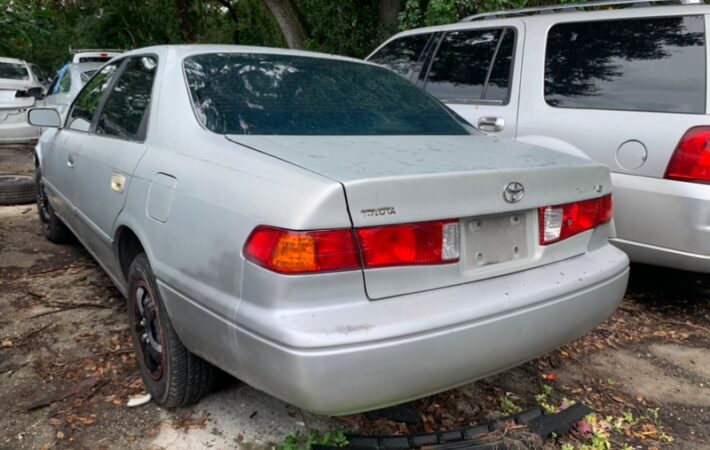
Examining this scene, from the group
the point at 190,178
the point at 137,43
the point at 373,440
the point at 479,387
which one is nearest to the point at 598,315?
the point at 479,387

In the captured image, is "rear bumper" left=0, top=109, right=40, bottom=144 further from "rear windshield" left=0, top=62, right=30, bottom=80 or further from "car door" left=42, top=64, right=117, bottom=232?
"car door" left=42, top=64, right=117, bottom=232

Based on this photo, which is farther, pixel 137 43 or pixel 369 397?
pixel 137 43

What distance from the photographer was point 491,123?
4273 mm

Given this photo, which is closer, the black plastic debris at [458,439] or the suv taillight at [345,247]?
the suv taillight at [345,247]

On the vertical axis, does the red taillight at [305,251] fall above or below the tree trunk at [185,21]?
below

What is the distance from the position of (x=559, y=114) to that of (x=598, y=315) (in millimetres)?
1879

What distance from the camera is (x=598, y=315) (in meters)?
2.47

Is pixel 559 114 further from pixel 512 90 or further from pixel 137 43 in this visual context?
pixel 137 43

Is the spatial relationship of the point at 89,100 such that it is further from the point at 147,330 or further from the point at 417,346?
the point at 417,346

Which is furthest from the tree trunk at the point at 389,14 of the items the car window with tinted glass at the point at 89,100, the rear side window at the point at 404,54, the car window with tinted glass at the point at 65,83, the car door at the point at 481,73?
the car window with tinted glass at the point at 89,100

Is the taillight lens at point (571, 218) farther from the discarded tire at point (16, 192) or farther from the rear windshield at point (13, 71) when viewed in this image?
the rear windshield at point (13, 71)

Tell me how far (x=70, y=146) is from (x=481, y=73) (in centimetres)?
298

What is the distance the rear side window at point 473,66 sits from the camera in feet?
14.2

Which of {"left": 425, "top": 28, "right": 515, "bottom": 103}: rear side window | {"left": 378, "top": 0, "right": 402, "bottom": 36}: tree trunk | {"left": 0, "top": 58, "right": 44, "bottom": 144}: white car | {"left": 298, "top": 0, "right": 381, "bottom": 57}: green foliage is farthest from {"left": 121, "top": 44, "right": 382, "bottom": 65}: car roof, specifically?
{"left": 0, "top": 58, "right": 44, "bottom": 144}: white car
